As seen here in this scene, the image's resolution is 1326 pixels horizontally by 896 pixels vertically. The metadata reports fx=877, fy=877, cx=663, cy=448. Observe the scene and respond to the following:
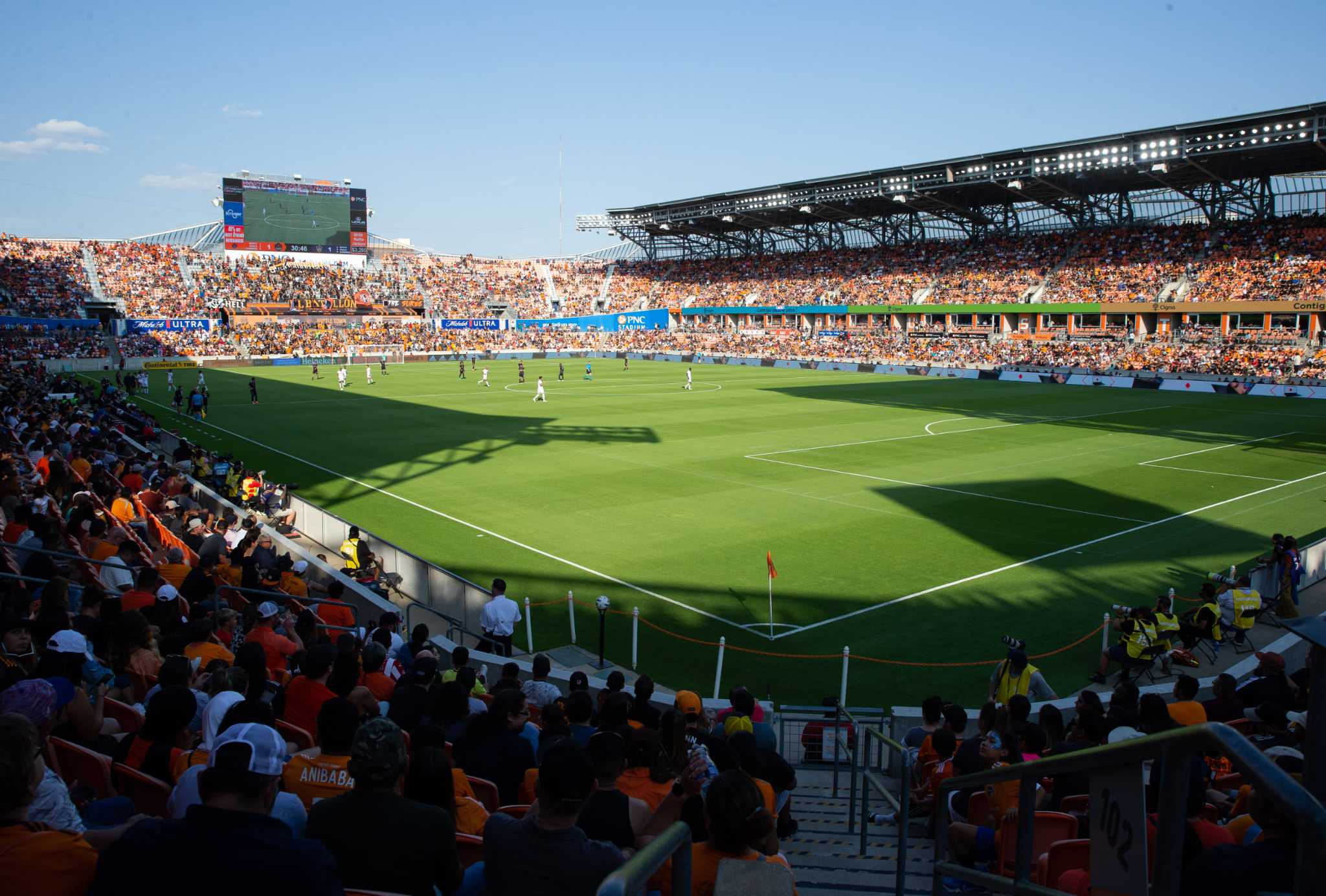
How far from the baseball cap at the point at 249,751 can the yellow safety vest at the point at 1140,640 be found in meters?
12.7

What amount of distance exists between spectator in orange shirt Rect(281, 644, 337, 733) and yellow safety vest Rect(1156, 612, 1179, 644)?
38.5 ft

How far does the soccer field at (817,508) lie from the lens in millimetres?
14984

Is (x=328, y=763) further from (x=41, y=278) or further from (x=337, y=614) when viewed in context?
(x=41, y=278)

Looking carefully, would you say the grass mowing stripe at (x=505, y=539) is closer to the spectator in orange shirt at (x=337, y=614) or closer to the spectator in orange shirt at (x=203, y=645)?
the spectator in orange shirt at (x=337, y=614)

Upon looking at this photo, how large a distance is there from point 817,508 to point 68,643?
18597 mm

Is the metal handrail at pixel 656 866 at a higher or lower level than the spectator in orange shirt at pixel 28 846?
higher

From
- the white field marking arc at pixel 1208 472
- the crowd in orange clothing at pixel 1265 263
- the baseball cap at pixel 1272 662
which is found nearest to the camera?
the baseball cap at pixel 1272 662

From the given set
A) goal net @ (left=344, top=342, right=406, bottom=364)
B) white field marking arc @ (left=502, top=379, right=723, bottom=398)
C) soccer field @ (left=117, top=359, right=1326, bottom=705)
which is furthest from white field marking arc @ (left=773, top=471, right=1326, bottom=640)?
goal net @ (left=344, top=342, right=406, bottom=364)

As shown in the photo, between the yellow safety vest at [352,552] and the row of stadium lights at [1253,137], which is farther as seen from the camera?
the row of stadium lights at [1253,137]

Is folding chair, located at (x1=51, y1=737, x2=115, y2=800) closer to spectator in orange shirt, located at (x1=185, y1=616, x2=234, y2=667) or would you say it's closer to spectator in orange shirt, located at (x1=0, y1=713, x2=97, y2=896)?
spectator in orange shirt, located at (x1=0, y1=713, x2=97, y2=896)

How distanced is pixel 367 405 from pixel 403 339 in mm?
45813

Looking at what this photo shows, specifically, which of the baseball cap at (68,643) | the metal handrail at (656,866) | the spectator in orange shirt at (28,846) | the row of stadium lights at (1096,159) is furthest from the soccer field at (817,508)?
the row of stadium lights at (1096,159)

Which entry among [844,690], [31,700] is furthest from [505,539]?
[31,700]

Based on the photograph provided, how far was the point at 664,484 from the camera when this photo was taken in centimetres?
2606
